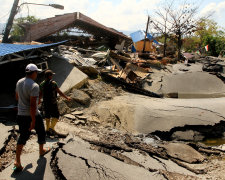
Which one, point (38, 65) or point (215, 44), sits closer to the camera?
point (38, 65)

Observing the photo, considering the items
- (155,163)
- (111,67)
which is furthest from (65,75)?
(155,163)

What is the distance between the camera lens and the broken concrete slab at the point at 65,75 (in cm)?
719

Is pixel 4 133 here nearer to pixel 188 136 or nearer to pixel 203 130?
pixel 188 136

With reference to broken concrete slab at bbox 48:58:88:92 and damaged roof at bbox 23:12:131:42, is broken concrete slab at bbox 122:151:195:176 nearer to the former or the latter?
broken concrete slab at bbox 48:58:88:92

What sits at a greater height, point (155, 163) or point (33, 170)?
point (33, 170)

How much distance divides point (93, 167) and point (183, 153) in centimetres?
252

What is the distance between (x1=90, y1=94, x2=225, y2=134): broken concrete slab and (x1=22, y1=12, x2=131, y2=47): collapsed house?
920 cm

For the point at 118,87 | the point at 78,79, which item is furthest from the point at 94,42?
the point at 78,79

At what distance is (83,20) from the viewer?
14664 mm

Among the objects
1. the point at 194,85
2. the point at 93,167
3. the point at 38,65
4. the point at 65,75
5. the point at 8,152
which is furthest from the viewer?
the point at 194,85

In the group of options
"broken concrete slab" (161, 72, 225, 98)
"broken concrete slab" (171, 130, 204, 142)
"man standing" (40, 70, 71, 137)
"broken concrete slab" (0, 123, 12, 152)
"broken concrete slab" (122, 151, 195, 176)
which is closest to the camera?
"broken concrete slab" (122, 151, 195, 176)

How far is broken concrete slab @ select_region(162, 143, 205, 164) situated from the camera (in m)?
4.36

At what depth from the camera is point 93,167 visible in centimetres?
311

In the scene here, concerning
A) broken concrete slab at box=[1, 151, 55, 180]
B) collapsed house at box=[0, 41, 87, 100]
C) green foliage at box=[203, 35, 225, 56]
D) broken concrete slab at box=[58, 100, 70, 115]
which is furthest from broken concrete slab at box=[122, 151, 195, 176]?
green foliage at box=[203, 35, 225, 56]
